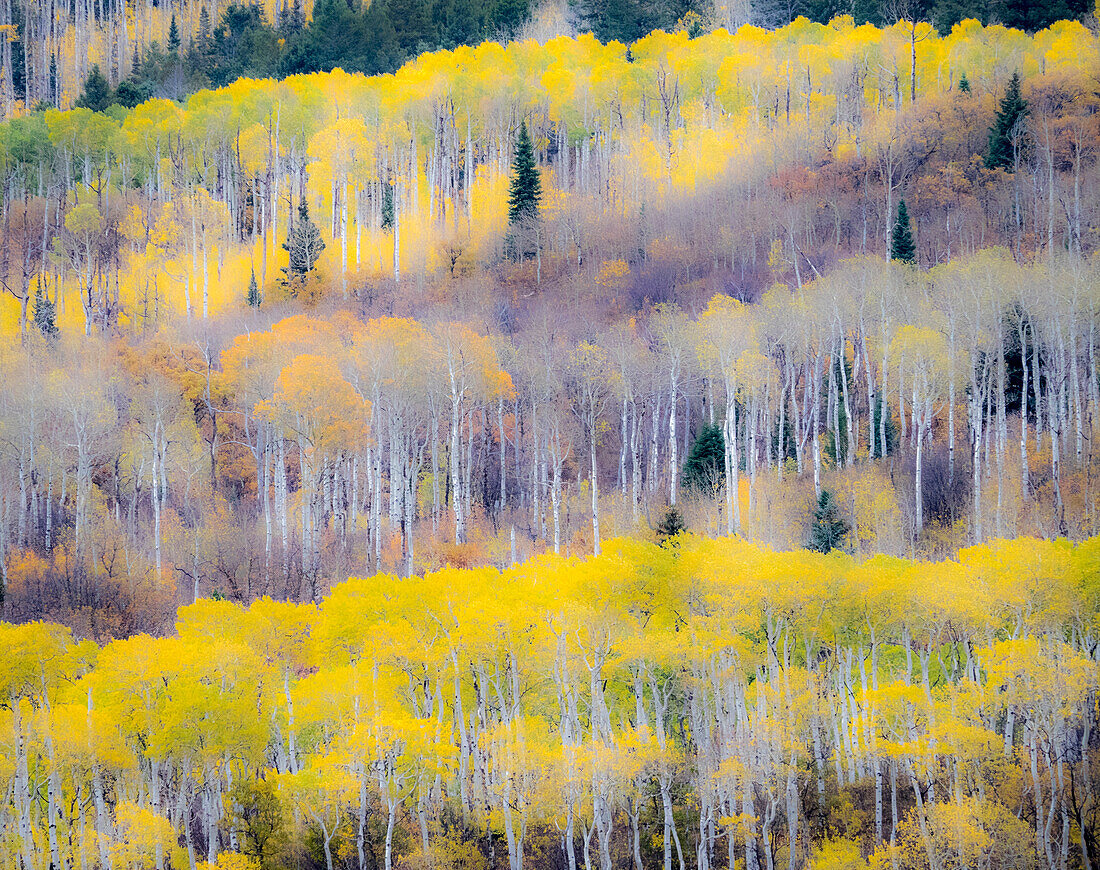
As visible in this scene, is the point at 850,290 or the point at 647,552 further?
the point at 850,290

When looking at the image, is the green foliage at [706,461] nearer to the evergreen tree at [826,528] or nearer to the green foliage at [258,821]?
the evergreen tree at [826,528]

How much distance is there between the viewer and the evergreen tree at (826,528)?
38.6m

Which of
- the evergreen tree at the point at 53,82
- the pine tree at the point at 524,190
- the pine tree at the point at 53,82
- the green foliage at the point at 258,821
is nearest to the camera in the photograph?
the green foliage at the point at 258,821

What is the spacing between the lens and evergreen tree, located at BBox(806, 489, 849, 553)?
127ft

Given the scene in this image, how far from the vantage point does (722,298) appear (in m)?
52.1

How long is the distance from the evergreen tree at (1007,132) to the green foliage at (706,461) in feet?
95.7

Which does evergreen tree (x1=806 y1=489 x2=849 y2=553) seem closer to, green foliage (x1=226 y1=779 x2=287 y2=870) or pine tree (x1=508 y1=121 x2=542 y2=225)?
green foliage (x1=226 y1=779 x2=287 y2=870)

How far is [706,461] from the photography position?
43.8m

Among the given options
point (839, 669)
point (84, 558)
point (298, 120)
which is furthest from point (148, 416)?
point (298, 120)

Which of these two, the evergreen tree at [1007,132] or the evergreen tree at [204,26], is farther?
the evergreen tree at [204,26]

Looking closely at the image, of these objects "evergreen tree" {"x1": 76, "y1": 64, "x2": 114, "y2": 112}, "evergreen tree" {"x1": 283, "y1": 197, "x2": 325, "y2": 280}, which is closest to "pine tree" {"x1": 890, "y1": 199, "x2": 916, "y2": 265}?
"evergreen tree" {"x1": 283, "y1": 197, "x2": 325, "y2": 280}

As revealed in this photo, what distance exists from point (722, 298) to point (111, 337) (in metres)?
32.9


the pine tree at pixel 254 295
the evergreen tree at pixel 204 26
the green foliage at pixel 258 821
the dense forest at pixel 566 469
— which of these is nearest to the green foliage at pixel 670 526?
the dense forest at pixel 566 469

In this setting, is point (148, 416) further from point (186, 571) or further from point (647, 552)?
point (647, 552)
